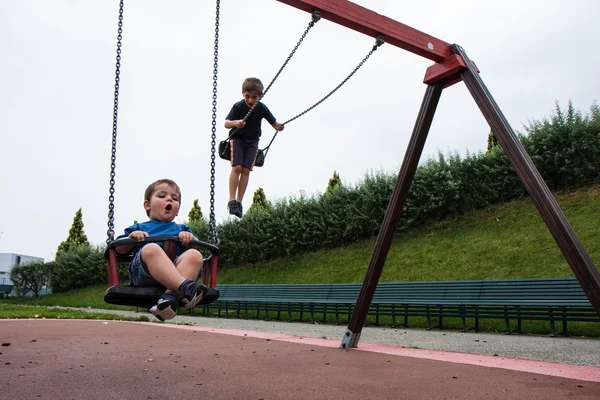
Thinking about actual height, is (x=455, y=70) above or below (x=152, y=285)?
above

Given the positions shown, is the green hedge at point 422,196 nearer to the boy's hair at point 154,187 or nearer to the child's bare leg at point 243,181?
the child's bare leg at point 243,181

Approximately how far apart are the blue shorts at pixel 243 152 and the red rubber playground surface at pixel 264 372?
71.1 inches

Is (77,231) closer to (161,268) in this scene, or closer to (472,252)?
(472,252)

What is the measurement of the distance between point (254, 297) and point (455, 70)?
8964 mm

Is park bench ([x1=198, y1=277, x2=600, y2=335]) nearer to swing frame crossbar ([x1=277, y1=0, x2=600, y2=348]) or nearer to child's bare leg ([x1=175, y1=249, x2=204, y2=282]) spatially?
swing frame crossbar ([x1=277, y1=0, x2=600, y2=348])

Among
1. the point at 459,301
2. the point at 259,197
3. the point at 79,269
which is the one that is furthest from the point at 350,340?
the point at 79,269

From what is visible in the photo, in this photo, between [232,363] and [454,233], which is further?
[454,233]

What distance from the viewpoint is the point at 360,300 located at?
631 cm

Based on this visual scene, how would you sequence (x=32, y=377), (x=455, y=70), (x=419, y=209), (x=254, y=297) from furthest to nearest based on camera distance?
1. (x=419, y=209)
2. (x=254, y=297)
3. (x=455, y=70)
4. (x=32, y=377)

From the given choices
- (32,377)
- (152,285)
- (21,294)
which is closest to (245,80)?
(152,285)

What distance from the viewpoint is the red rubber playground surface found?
A: 11.9 ft

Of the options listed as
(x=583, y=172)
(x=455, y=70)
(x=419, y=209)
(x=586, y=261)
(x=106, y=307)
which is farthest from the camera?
(x=106, y=307)

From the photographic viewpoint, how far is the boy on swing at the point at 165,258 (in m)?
3.11

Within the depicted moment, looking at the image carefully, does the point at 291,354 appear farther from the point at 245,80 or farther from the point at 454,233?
the point at 454,233
